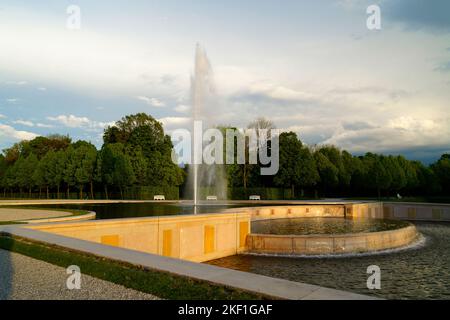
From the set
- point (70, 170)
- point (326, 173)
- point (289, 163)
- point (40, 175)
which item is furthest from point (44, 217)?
point (326, 173)

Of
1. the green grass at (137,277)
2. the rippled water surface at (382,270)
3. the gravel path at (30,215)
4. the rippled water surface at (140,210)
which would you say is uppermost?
the green grass at (137,277)

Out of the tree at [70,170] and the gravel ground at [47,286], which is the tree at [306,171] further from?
the gravel ground at [47,286]

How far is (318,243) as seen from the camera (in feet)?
45.5

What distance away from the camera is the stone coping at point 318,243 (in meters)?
13.8

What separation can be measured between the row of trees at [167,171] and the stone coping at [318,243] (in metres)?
31.6

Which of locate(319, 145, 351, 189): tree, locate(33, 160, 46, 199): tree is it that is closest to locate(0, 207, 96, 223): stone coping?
locate(33, 160, 46, 199): tree

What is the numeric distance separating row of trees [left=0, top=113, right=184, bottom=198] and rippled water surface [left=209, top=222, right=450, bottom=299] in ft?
123

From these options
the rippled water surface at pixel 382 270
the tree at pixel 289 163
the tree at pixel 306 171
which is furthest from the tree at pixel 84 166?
the rippled water surface at pixel 382 270

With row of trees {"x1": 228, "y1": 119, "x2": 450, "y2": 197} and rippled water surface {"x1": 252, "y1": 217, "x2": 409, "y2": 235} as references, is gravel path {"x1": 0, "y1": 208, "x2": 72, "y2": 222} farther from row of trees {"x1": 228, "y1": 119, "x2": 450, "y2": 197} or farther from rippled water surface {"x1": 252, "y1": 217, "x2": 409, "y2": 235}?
row of trees {"x1": 228, "y1": 119, "x2": 450, "y2": 197}

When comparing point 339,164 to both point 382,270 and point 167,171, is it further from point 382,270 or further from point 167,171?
point 382,270

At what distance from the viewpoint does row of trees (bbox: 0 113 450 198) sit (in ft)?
162
